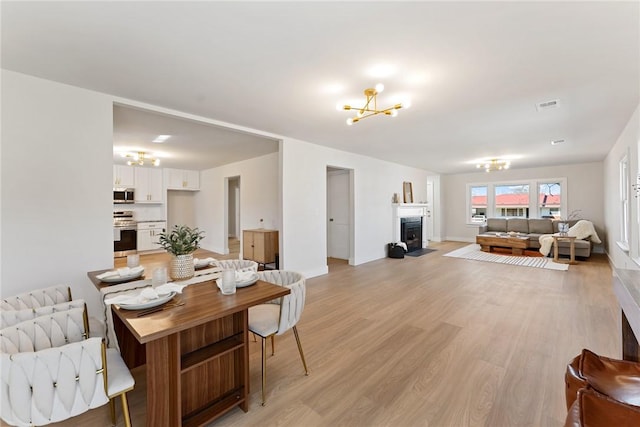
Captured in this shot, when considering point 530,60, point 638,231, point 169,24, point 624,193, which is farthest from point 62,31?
point 624,193

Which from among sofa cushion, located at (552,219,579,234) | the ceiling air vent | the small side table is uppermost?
the ceiling air vent

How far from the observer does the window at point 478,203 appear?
9.38 m

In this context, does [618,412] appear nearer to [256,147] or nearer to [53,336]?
[53,336]

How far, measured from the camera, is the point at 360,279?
4930mm

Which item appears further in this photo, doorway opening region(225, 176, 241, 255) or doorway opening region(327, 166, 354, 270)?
doorway opening region(225, 176, 241, 255)

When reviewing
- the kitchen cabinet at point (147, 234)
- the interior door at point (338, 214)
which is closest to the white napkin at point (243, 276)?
the interior door at point (338, 214)

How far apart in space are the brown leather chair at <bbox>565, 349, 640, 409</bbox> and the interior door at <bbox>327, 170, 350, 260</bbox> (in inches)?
212

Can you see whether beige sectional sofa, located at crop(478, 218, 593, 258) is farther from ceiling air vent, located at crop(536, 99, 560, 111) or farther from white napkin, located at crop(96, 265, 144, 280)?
white napkin, located at crop(96, 265, 144, 280)

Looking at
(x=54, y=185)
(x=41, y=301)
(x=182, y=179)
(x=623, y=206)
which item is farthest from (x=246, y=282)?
(x=182, y=179)

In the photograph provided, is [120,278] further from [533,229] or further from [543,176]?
[543,176]

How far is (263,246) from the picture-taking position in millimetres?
5703

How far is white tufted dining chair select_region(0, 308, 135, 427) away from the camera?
107 centimetres

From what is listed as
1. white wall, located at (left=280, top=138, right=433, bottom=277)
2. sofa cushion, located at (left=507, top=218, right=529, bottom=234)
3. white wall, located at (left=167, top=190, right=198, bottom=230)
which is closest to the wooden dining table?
white wall, located at (left=280, top=138, right=433, bottom=277)

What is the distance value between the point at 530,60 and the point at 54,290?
4.11m
